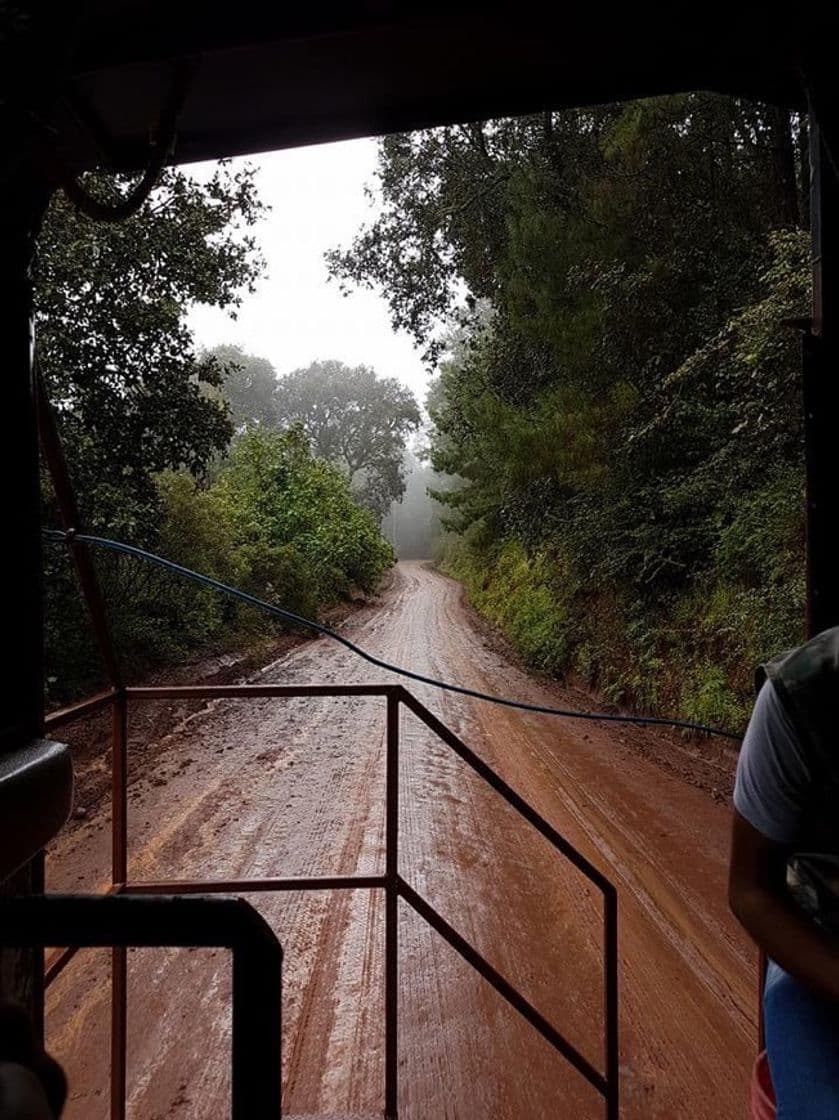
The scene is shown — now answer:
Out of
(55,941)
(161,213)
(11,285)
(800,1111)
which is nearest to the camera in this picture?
(55,941)

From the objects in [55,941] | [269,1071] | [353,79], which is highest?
[353,79]

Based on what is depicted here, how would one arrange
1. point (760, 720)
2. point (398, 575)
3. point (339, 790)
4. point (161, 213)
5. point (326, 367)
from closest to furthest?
point (760, 720) < point (339, 790) < point (161, 213) < point (398, 575) < point (326, 367)

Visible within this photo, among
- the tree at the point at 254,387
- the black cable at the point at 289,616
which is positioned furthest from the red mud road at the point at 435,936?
the tree at the point at 254,387

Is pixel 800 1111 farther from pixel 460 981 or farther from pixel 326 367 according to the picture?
pixel 326 367

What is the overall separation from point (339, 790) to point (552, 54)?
18.6ft

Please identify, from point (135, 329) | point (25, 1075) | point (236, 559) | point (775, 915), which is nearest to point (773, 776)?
point (775, 915)

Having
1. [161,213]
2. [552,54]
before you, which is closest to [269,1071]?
[552,54]

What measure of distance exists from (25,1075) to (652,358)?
9934 millimetres

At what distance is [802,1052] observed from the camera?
109 centimetres

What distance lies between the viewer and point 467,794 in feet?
20.3

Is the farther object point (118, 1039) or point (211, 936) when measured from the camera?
point (118, 1039)

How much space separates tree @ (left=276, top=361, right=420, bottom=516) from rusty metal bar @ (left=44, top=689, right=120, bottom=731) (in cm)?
3429

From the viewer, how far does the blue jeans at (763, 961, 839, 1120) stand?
1.06m

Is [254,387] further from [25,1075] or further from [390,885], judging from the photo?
[25,1075]
